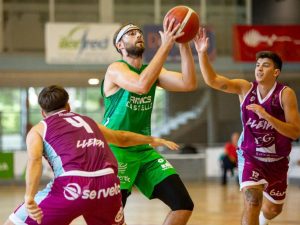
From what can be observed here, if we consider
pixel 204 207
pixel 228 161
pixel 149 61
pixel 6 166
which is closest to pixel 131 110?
pixel 204 207

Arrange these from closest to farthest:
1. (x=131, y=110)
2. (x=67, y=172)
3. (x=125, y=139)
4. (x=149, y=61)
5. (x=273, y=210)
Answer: (x=67, y=172)
(x=125, y=139)
(x=131, y=110)
(x=273, y=210)
(x=149, y=61)

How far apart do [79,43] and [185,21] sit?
43.1 ft

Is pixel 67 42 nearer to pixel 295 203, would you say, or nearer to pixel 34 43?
pixel 34 43

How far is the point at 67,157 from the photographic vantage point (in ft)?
14.4

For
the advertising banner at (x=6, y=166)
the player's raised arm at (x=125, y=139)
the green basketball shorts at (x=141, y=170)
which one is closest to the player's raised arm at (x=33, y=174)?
the player's raised arm at (x=125, y=139)

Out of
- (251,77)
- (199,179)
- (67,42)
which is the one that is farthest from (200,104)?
(67,42)

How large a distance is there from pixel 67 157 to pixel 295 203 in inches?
342

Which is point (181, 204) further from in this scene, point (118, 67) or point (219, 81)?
point (219, 81)

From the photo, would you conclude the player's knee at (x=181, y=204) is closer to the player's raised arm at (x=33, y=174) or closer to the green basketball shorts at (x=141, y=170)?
the green basketball shorts at (x=141, y=170)

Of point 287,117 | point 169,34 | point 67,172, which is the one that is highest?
point 169,34

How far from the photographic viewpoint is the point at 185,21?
5293 mm

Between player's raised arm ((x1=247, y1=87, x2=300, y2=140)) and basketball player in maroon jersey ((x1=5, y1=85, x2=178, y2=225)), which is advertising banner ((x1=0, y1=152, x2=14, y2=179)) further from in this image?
basketball player in maroon jersey ((x1=5, y1=85, x2=178, y2=225))

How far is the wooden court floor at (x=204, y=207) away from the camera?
32.0ft

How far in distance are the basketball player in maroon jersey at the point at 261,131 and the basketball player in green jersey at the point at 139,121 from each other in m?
0.85
